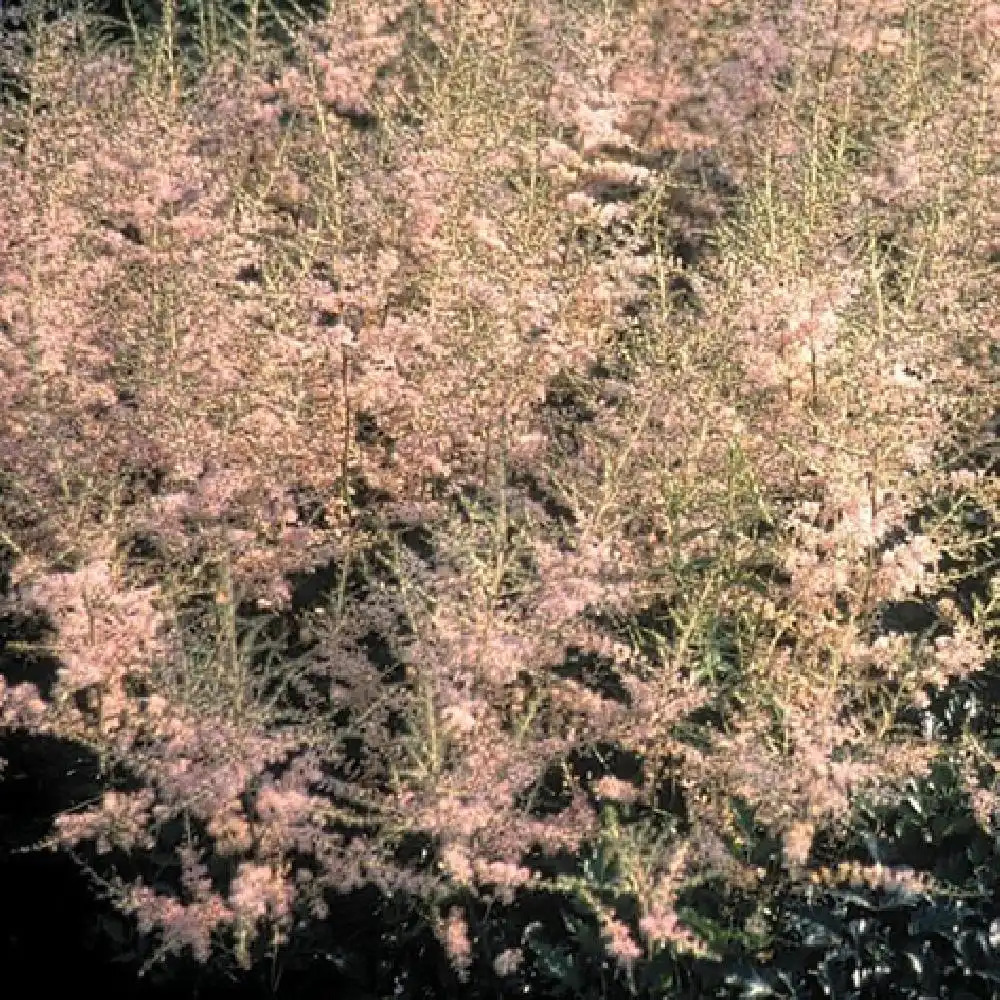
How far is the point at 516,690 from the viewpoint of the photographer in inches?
140

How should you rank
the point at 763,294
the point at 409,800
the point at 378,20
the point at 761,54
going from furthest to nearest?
the point at 761,54
the point at 378,20
the point at 763,294
the point at 409,800

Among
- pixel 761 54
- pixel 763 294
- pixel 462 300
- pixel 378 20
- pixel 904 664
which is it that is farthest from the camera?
pixel 761 54

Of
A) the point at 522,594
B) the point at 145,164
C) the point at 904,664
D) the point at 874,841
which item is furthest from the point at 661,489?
the point at 145,164

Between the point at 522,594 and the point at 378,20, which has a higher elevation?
the point at 378,20

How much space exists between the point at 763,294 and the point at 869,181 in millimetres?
1071

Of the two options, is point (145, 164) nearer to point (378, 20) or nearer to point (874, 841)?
point (378, 20)

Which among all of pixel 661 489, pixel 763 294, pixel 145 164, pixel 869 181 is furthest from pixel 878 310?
pixel 145 164

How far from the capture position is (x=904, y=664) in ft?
12.4

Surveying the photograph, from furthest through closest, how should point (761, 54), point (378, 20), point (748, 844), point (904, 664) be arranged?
point (761, 54) → point (378, 20) → point (904, 664) → point (748, 844)

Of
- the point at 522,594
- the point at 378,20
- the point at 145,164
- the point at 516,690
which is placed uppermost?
the point at 378,20

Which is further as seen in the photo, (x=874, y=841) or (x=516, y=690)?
(x=516, y=690)

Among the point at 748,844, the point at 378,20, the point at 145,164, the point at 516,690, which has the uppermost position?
the point at 378,20

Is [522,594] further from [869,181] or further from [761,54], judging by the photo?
[761,54]

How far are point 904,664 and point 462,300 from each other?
5.67 feet
